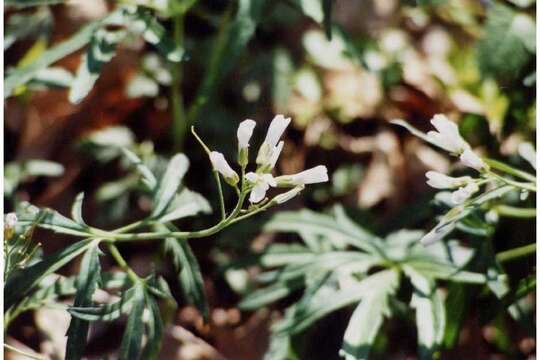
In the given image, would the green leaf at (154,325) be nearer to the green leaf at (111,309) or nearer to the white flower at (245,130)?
the green leaf at (111,309)

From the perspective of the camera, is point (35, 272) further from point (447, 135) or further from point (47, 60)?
point (447, 135)

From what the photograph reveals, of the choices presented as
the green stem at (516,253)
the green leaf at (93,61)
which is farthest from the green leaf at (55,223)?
the green stem at (516,253)

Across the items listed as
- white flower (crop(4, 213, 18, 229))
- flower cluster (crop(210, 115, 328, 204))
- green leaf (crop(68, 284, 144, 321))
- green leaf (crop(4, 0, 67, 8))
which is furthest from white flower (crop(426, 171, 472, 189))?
green leaf (crop(4, 0, 67, 8))

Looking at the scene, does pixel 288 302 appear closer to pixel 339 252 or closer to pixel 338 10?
pixel 339 252

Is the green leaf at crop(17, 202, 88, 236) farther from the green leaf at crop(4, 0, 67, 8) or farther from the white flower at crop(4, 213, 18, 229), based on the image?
the green leaf at crop(4, 0, 67, 8)

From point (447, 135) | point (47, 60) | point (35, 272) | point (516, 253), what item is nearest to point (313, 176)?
point (447, 135)

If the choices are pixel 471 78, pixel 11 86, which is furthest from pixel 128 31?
pixel 471 78
